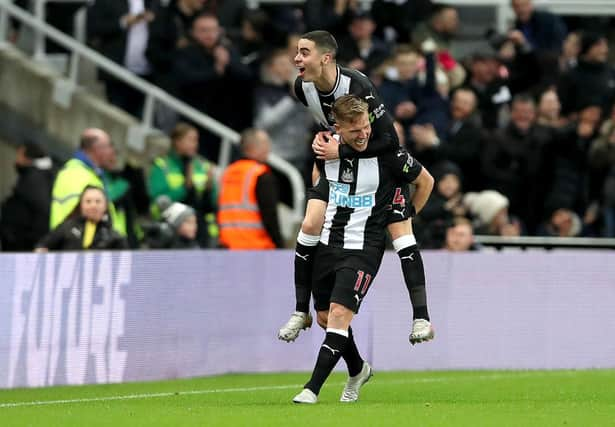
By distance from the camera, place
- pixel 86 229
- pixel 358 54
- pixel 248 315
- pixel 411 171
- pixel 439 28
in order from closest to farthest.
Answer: pixel 411 171
pixel 86 229
pixel 248 315
pixel 358 54
pixel 439 28

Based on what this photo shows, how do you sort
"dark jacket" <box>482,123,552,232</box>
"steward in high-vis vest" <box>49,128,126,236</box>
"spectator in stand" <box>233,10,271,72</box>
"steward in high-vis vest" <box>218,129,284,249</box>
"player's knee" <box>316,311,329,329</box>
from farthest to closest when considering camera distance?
"spectator in stand" <box>233,10,271,72</box>
"dark jacket" <box>482,123,552,232</box>
"steward in high-vis vest" <box>218,129,284,249</box>
"steward in high-vis vest" <box>49,128,126,236</box>
"player's knee" <box>316,311,329,329</box>

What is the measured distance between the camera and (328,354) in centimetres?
1073

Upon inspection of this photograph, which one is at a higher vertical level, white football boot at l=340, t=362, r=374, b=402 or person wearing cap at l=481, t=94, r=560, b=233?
person wearing cap at l=481, t=94, r=560, b=233

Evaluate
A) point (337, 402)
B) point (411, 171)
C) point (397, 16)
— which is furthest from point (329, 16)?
point (337, 402)

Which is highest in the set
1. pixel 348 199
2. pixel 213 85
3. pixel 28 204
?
pixel 213 85

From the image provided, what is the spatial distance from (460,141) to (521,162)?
0.78 meters

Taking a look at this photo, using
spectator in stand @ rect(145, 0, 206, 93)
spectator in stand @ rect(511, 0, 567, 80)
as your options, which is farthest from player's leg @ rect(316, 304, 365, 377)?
spectator in stand @ rect(511, 0, 567, 80)

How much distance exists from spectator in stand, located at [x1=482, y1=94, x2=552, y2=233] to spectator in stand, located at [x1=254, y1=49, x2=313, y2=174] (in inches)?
80.3

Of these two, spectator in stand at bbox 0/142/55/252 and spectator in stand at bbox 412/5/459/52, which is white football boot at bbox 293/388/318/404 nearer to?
spectator in stand at bbox 0/142/55/252

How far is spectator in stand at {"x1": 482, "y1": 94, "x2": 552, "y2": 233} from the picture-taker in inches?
723

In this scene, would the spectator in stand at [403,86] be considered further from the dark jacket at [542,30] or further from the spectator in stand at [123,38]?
the spectator in stand at [123,38]

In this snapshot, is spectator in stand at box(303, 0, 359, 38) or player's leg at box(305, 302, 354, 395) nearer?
player's leg at box(305, 302, 354, 395)

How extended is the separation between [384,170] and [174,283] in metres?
3.96

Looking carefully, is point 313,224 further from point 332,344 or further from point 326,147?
point 332,344
